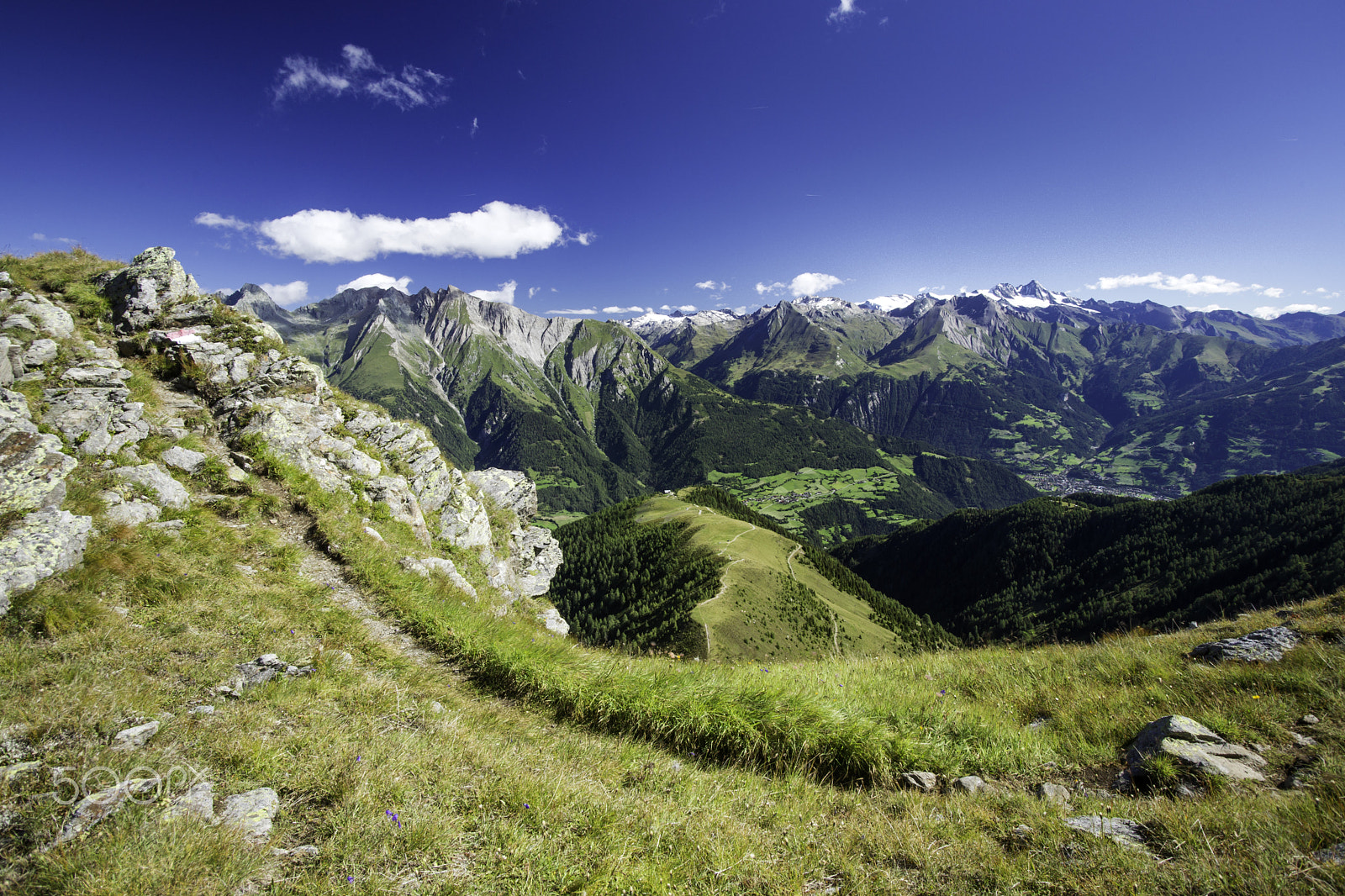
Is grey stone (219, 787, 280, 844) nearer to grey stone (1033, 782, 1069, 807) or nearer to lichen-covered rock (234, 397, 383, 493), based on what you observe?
grey stone (1033, 782, 1069, 807)

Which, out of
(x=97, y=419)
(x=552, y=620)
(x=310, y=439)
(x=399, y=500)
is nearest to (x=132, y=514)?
(x=97, y=419)

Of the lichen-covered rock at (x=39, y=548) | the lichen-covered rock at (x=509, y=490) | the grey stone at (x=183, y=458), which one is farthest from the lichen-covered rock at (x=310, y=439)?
the lichen-covered rock at (x=509, y=490)

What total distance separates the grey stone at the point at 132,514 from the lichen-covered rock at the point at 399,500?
7.71 meters

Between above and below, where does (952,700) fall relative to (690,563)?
above

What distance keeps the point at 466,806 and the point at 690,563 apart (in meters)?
115

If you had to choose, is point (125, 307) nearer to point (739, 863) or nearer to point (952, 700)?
point (739, 863)

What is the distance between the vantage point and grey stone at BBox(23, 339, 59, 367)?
567 inches

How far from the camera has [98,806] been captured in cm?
383

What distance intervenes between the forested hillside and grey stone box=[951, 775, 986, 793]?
463ft

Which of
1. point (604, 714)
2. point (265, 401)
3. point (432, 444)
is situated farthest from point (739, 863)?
point (432, 444)

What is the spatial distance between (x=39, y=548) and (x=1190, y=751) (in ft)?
57.5

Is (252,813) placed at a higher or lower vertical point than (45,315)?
lower

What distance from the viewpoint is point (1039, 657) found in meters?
10.4

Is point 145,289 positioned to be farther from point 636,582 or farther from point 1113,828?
point 636,582
